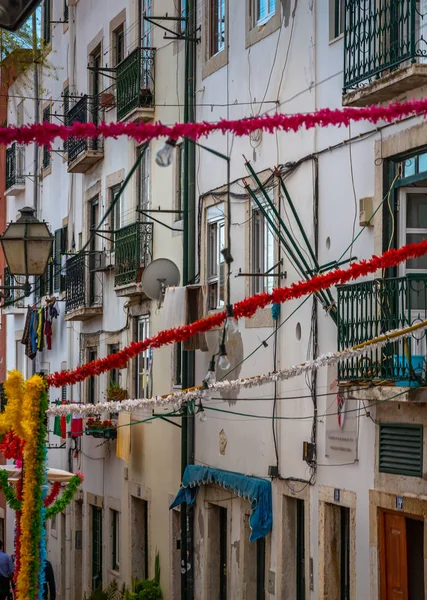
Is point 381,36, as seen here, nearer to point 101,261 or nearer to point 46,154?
point 101,261

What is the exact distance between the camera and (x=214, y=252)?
20.9 m

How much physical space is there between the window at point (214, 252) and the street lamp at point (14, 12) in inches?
513

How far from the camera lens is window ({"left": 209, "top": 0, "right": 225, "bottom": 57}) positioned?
67.3ft

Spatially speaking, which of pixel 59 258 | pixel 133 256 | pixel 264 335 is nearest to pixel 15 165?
pixel 59 258

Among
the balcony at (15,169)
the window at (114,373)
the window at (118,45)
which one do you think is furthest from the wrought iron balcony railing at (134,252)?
the balcony at (15,169)

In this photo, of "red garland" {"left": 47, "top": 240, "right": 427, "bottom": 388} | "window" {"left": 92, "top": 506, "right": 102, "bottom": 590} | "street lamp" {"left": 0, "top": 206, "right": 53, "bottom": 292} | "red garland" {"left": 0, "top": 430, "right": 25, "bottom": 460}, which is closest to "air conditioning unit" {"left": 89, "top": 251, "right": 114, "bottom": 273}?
"window" {"left": 92, "top": 506, "right": 102, "bottom": 590}

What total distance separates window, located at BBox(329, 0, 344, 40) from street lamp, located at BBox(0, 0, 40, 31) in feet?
30.0

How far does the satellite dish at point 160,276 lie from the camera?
21.0 meters

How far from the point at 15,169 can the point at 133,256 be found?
1423 cm

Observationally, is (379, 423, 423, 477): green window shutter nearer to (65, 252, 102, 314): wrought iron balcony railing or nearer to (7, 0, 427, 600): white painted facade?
(7, 0, 427, 600): white painted facade

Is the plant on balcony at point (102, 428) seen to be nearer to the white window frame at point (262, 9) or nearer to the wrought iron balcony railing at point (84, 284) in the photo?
the wrought iron balcony railing at point (84, 284)

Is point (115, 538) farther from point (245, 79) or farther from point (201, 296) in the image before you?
point (245, 79)

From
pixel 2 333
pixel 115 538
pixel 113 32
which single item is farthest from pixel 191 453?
pixel 2 333

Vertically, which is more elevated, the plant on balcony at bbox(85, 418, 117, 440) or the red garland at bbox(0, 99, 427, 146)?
the red garland at bbox(0, 99, 427, 146)
